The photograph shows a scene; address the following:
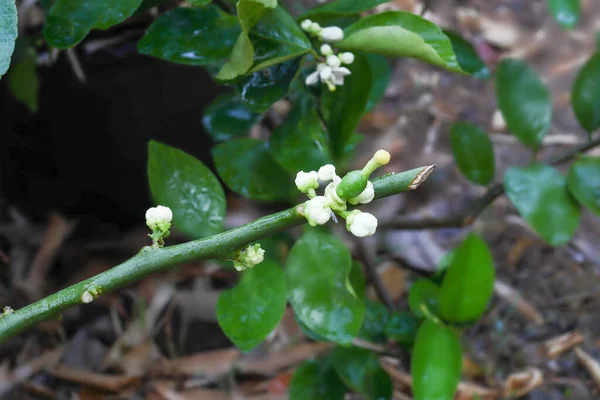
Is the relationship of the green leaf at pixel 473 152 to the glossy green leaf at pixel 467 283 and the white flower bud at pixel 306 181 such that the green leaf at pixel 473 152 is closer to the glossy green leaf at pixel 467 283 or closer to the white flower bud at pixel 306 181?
the glossy green leaf at pixel 467 283

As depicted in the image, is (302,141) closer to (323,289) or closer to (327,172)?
(323,289)

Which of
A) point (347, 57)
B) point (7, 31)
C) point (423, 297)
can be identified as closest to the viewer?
point (7, 31)

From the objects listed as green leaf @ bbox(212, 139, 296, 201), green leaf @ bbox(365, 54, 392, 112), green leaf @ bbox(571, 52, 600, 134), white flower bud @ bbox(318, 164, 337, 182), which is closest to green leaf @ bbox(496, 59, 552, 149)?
green leaf @ bbox(571, 52, 600, 134)

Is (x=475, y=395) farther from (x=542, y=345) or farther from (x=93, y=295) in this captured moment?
(x=93, y=295)

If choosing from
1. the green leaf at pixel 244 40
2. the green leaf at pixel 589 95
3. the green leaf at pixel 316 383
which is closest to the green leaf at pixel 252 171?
the green leaf at pixel 244 40

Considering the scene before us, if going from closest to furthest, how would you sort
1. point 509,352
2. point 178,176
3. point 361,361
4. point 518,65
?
point 178,176
point 361,361
point 518,65
point 509,352

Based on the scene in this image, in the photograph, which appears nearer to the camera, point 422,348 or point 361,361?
point 422,348

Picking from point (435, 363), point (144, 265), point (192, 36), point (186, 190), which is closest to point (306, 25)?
point (192, 36)

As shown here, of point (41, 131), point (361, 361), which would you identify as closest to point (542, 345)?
point (361, 361)
